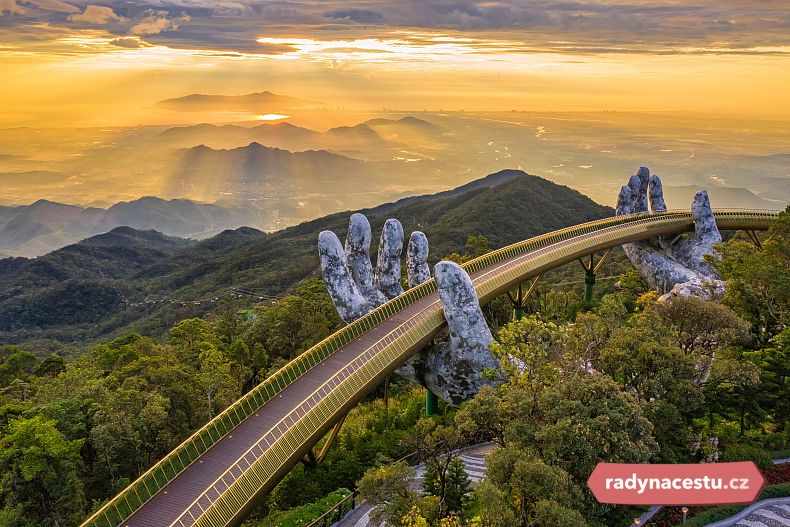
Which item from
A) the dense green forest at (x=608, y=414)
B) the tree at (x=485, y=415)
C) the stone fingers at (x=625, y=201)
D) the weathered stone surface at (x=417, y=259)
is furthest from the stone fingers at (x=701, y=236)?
the tree at (x=485, y=415)

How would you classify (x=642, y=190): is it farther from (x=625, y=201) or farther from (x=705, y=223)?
(x=705, y=223)

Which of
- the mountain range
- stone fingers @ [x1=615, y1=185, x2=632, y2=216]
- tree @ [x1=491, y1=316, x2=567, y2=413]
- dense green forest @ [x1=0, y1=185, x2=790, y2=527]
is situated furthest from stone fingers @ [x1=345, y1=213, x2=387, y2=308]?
the mountain range

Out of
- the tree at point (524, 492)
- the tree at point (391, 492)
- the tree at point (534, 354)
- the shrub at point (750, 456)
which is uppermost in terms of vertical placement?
the tree at point (534, 354)

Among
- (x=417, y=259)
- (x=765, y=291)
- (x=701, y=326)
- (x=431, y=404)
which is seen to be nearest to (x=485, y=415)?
(x=701, y=326)

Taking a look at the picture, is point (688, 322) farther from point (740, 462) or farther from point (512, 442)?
point (512, 442)

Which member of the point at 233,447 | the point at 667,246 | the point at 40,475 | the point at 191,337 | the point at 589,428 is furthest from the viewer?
the point at 667,246

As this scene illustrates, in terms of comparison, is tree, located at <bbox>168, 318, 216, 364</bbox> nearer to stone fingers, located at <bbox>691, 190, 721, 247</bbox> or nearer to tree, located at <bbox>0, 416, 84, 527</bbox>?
tree, located at <bbox>0, 416, 84, 527</bbox>

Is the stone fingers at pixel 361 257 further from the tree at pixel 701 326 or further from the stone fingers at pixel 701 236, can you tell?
the stone fingers at pixel 701 236
